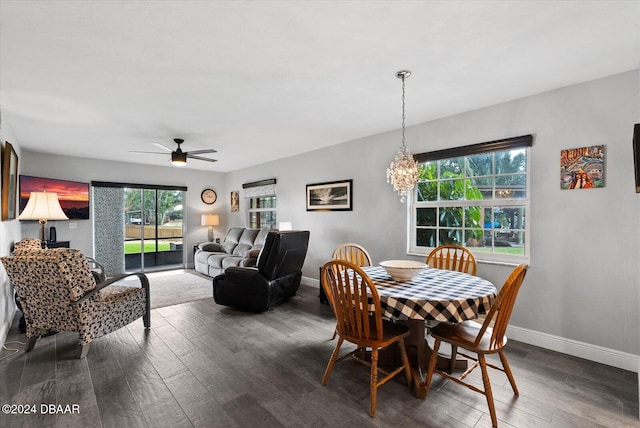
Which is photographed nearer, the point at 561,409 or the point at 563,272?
the point at 561,409

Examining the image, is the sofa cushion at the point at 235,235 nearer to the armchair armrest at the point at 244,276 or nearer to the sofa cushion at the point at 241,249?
the sofa cushion at the point at 241,249

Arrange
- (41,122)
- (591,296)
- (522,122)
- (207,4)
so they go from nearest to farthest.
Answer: (207,4), (591,296), (522,122), (41,122)

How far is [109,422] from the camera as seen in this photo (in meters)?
1.82

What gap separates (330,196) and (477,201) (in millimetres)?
2319

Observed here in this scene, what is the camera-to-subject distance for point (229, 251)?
638cm

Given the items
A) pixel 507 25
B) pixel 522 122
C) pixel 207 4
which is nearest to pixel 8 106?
pixel 207 4

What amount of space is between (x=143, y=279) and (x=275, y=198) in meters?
3.48

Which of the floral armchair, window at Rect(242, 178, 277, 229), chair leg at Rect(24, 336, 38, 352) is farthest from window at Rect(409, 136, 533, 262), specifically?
chair leg at Rect(24, 336, 38, 352)

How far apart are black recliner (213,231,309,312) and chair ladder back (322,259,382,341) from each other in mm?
1680

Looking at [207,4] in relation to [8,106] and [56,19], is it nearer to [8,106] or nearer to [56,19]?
[56,19]

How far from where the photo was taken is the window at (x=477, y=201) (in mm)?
3100

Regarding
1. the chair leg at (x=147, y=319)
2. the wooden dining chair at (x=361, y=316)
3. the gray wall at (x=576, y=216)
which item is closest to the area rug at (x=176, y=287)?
the chair leg at (x=147, y=319)

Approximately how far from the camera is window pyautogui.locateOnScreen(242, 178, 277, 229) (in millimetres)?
6452

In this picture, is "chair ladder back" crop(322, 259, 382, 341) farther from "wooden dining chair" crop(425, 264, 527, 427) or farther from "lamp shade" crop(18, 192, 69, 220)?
"lamp shade" crop(18, 192, 69, 220)
